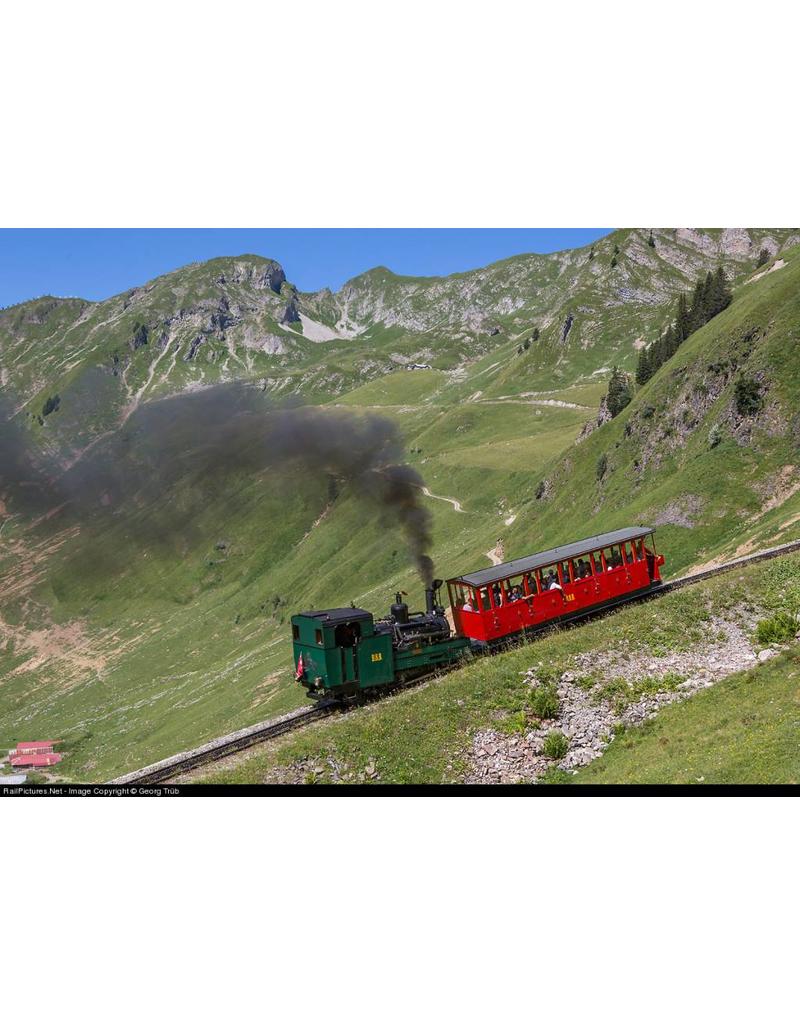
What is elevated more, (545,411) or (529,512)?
(545,411)

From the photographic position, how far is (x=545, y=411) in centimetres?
15450

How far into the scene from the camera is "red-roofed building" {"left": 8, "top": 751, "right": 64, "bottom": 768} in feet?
183

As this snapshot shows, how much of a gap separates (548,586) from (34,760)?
1969 inches

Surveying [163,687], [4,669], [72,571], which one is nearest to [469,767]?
[163,687]

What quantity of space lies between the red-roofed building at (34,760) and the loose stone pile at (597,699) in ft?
145

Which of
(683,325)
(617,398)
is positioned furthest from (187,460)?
(683,325)

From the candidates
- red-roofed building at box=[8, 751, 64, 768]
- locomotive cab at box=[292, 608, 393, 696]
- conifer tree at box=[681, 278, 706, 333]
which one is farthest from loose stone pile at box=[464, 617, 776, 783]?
conifer tree at box=[681, 278, 706, 333]

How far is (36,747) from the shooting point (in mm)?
64250

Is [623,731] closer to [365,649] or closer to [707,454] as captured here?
[365,649]

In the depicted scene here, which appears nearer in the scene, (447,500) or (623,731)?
(623,731)

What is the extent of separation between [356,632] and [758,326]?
50759 mm

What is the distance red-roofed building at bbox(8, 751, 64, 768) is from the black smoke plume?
4235 cm

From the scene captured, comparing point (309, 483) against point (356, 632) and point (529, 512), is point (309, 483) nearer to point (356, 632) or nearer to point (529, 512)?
point (529, 512)

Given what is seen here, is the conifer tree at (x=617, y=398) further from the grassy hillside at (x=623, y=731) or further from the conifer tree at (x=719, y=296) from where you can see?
the grassy hillside at (x=623, y=731)
